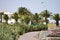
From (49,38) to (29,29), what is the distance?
25.5 meters

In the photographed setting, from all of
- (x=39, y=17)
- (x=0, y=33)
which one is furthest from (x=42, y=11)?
(x=0, y=33)

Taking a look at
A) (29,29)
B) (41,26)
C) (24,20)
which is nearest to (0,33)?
(29,29)

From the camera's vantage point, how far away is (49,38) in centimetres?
1747

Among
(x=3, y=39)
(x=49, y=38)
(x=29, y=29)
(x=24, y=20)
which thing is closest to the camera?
(x=3, y=39)

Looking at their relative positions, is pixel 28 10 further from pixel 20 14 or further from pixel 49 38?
pixel 49 38

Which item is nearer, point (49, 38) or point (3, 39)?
point (3, 39)

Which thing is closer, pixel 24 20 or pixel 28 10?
pixel 24 20

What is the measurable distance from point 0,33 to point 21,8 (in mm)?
59655

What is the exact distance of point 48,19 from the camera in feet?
242

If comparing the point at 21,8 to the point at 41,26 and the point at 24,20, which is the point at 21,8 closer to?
the point at 24,20

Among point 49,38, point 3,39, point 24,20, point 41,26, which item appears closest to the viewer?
point 3,39

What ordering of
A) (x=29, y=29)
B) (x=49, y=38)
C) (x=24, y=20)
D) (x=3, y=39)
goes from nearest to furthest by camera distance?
(x=3, y=39) < (x=49, y=38) < (x=29, y=29) < (x=24, y=20)

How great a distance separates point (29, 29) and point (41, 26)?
15.7 feet

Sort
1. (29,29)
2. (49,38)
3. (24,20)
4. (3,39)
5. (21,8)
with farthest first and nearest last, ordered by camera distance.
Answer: (21,8), (24,20), (29,29), (49,38), (3,39)
